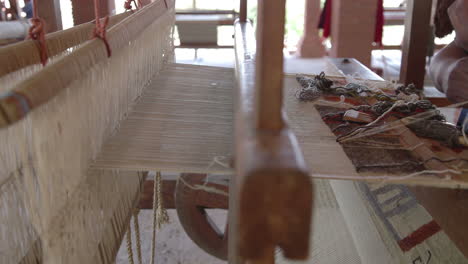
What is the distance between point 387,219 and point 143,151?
0.85 meters

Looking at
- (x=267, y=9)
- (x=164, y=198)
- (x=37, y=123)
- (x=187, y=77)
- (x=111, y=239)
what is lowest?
(x=164, y=198)

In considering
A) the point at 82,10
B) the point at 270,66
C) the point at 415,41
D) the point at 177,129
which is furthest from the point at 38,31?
the point at 415,41

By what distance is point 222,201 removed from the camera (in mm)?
2162

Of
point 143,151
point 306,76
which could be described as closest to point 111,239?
point 143,151

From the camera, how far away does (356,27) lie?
5039mm

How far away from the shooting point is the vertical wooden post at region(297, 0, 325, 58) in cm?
605

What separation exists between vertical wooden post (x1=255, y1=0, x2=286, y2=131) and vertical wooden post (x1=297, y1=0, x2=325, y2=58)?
18.9 feet

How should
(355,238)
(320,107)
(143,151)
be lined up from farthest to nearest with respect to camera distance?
1. (355,238)
2. (320,107)
3. (143,151)

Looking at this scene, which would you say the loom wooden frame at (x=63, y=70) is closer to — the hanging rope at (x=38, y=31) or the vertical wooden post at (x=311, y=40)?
the hanging rope at (x=38, y=31)

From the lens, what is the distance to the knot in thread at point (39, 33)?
93 centimetres

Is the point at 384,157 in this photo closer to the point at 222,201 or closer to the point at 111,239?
the point at 111,239

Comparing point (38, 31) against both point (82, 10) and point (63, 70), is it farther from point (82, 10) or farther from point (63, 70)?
point (82, 10)

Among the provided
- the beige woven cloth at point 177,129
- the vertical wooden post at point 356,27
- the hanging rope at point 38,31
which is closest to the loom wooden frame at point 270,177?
the beige woven cloth at point 177,129

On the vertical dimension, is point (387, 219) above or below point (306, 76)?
below
